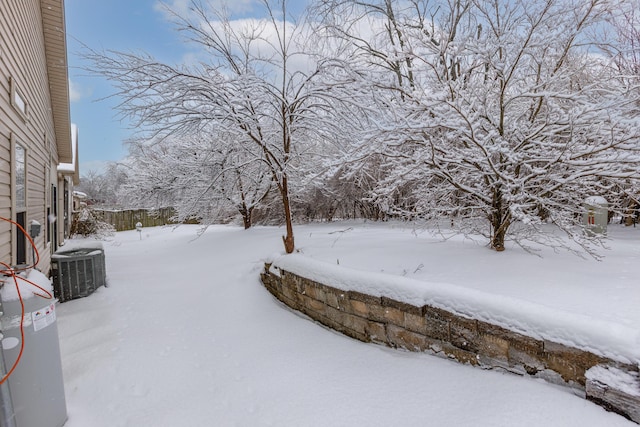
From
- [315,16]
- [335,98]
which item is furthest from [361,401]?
[315,16]

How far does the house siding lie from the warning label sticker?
57.8 inches

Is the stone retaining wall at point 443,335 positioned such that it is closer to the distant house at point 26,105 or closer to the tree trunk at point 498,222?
the tree trunk at point 498,222

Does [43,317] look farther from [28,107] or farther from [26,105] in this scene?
[28,107]

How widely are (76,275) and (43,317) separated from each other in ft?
12.7

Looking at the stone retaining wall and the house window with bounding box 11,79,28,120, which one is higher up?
the house window with bounding box 11,79,28,120

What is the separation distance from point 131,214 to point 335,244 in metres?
17.4

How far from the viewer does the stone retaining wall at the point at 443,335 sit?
2.21 m

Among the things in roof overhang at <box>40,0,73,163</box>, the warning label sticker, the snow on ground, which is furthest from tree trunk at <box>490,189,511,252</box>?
roof overhang at <box>40,0,73,163</box>

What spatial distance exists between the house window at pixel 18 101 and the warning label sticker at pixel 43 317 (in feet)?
8.82

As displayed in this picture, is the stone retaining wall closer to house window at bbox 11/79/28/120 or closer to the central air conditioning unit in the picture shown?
the central air conditioning unit

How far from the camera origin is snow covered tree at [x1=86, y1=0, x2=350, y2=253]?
4711 millimetres

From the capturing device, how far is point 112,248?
1155 centimetres

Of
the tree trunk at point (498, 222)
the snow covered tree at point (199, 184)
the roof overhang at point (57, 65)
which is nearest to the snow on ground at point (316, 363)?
the tree trunk at point (498, 222)

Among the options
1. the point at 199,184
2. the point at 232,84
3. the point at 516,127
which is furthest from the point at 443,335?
the point at 199,184
